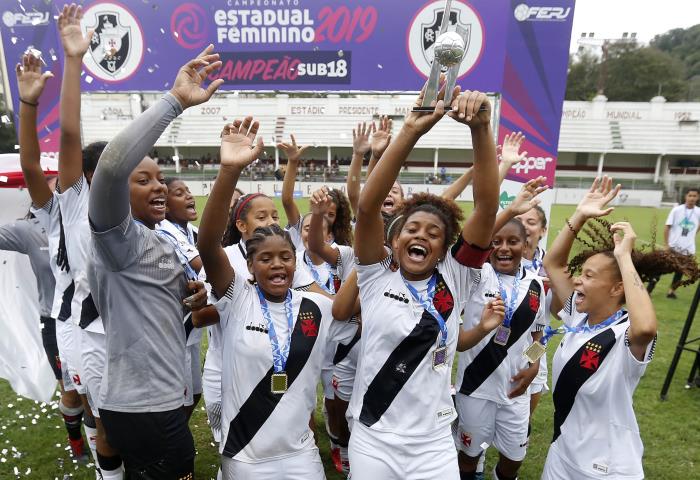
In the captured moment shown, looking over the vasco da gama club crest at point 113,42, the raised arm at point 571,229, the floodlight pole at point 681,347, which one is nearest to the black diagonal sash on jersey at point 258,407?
A: the raised arm at point 571,229

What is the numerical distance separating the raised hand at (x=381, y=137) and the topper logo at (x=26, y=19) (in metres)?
5.07

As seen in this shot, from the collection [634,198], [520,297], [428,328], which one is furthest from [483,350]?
[634,198]

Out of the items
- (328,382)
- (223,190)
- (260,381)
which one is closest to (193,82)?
(223,190)

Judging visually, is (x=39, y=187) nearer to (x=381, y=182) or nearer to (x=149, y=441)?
(x=149, y=441)

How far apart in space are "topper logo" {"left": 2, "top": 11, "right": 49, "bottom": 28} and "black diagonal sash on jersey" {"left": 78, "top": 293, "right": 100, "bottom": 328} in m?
5.01

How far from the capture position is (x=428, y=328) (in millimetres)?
2287

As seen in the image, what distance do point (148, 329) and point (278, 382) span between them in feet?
2.16

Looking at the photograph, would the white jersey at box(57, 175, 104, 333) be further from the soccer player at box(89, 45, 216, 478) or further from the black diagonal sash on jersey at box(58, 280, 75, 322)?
the soccer player at box(89, 45, 216, 478)

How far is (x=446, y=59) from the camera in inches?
67.2

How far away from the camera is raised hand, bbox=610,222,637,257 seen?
2.48 m

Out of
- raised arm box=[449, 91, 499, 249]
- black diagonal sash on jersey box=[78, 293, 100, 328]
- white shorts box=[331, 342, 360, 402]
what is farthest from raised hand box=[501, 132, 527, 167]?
black diagonal sash on jersey box=[78, 293, 100, 328]

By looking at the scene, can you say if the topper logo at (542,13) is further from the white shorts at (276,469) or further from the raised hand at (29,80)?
the white shorts at (276,469)

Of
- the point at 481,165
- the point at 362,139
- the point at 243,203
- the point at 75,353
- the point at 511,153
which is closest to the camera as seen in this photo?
the point at 481,165

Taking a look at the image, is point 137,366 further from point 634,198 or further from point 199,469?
point 634,198
